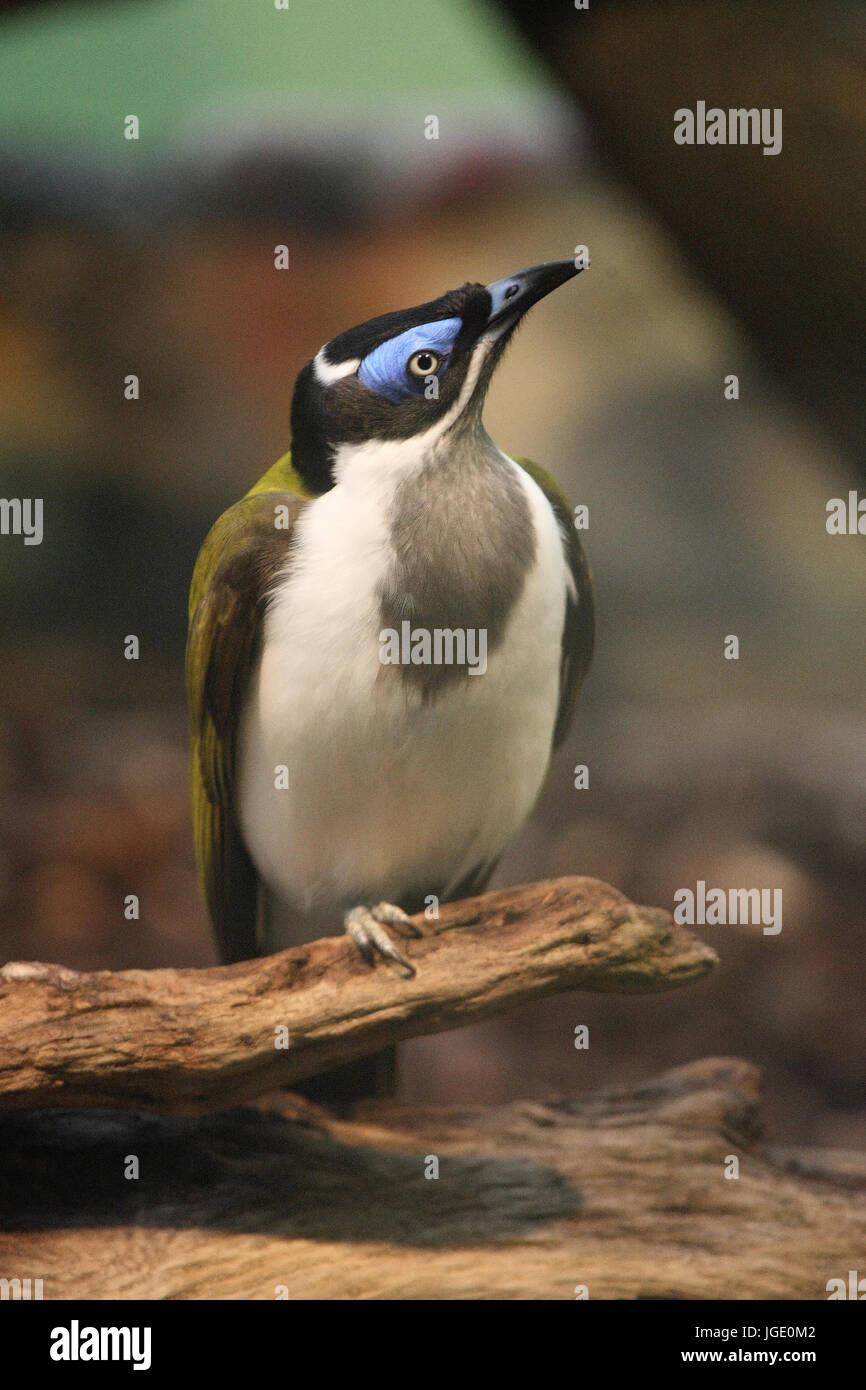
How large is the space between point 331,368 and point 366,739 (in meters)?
0.73

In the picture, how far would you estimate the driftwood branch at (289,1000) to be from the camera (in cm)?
206

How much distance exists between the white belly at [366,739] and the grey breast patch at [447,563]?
0.03 metres

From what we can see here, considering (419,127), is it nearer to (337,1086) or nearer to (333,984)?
(333,984)

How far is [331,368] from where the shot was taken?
7.39 ft

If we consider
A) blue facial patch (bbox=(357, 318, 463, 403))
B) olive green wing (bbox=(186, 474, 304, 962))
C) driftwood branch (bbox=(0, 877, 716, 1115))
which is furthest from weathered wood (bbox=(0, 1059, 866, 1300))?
blue facial patch (bbox=(357, 318, 463, 403))

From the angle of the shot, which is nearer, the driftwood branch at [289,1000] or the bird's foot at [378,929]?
the driftwood branch at [289,1000]

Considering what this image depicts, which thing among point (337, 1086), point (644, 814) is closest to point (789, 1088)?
point (644, 814)

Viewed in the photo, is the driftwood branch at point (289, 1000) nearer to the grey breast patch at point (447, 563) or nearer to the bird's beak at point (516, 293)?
the grey breast patch at point (447, 563)

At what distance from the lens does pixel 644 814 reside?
250 cm

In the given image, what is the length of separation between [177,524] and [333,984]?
102 cm
